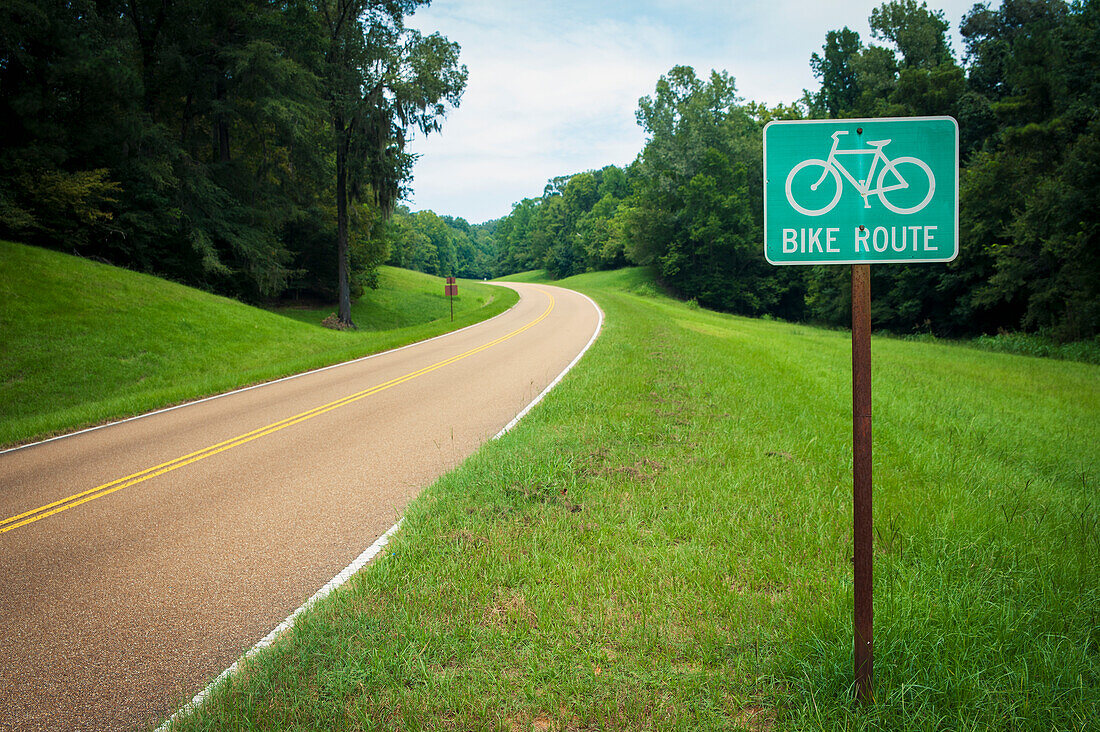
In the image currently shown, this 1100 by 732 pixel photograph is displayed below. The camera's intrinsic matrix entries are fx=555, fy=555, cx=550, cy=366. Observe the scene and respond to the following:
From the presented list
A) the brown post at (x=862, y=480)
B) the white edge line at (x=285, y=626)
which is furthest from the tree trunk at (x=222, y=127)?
the brown post at (x=862, y=480)

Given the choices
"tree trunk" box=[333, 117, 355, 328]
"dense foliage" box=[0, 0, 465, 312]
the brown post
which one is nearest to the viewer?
the brown post

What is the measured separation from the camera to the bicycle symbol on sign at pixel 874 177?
8.05ft

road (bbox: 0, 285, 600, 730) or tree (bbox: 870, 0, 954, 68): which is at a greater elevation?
tree (bbox: 870, 0, 954, 68)

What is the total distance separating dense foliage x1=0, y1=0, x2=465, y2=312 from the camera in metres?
18.3

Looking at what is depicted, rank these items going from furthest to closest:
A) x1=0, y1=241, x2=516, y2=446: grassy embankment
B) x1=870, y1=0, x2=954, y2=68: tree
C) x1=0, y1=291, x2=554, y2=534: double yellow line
→ x1=870, y1=0, x2=954, y2=68: tree < x1=0, y1=241, x2=516, y2=446: grassy embankment < x1=0, y1=291, x2=554, y2=534: double yellow line

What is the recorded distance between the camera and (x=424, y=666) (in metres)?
2.88

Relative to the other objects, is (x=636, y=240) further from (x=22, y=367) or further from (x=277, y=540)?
(x=277, y=540)

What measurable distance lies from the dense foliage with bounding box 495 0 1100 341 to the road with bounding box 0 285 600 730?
79.2 feet

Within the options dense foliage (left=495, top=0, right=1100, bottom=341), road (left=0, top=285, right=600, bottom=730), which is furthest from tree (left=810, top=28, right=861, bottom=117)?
road (left=0, top=285, right=600, bottom=730)

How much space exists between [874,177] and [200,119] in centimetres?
3203

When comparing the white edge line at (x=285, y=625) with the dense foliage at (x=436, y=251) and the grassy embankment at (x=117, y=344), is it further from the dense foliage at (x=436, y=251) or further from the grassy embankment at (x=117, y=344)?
the dense foliage at (x=436, y=251)

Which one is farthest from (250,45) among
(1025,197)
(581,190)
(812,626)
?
(581,190)

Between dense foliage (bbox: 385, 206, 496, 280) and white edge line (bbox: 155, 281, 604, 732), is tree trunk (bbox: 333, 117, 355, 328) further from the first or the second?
dense foliage (bbox: 385, 206, 496, 280)

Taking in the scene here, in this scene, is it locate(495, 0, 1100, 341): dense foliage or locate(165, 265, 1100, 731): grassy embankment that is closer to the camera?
locate(165, 265, 1100, 731): grassy embankment
